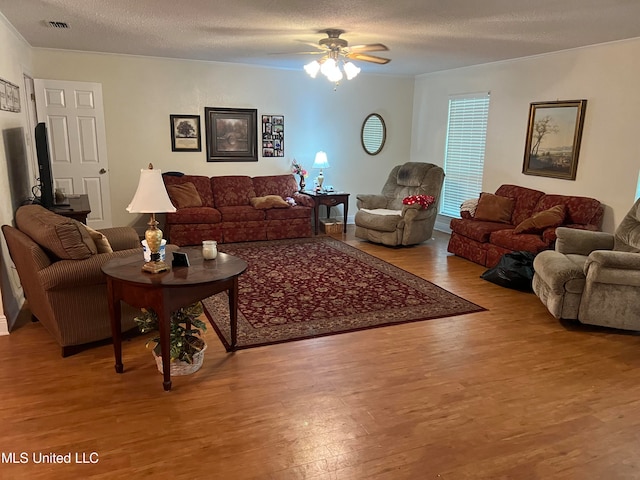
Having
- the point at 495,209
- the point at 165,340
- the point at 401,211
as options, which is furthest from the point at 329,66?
the point at 165,340

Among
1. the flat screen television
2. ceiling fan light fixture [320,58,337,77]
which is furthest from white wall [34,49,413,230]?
ceiling fan light fixture [320,58,337,77]

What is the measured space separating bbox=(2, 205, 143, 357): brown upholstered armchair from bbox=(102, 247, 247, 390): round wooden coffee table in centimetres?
20

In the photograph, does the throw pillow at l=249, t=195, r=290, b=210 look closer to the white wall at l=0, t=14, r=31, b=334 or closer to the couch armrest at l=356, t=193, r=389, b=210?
the couch armrest at l=356, t=193, r=389, b=210

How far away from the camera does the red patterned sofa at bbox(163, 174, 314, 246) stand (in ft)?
19.7

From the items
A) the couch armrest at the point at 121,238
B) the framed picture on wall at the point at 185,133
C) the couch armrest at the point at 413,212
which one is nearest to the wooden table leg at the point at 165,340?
the couch armrest at the point at 121,238

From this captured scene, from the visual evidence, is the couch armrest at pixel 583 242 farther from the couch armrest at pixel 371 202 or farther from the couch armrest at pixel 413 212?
the couch armrest at pixel 371 202

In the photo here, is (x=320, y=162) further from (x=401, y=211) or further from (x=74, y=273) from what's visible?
(x=74, y=273)

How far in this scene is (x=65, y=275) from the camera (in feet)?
9.22

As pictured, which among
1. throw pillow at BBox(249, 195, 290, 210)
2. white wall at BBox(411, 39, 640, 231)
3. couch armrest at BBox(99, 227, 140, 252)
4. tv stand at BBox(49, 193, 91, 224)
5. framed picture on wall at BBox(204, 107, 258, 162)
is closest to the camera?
couch armrest at BBox(99, 227, 140, 252)

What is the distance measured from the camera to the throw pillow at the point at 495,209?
18.5 ft

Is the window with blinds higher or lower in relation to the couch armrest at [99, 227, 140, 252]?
higher

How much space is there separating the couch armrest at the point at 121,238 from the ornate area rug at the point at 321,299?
0.81 metres

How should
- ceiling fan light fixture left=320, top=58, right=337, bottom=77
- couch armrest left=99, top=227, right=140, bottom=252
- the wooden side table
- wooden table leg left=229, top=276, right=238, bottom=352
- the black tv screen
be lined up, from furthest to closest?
the wooden side table → ceiling fan light fixture left=320, top=58, right=337, bottom=77 → the black tv screen → couch armrest left=99, top=227, right=140, bottom=252 → wooden table leg left=229, top=276, right=238, bottom=352

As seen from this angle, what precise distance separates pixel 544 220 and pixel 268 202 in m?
3.42
